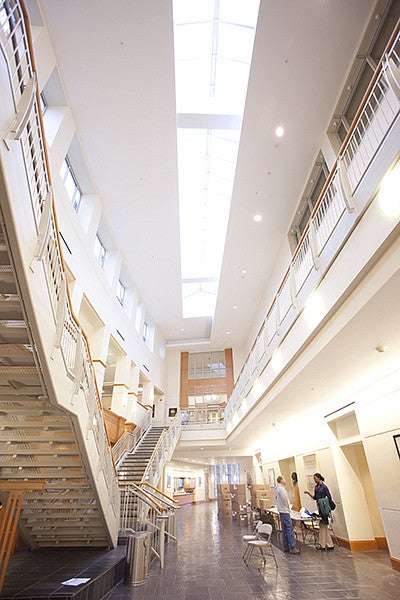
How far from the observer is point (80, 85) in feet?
28.6

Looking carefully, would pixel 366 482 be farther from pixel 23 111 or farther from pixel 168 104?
pixel 168 104

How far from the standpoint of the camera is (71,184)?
35.8 feet

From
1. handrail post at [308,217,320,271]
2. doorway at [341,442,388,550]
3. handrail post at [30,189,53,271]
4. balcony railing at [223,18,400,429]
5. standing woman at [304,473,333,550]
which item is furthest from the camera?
doorway at [341,442,388,550]

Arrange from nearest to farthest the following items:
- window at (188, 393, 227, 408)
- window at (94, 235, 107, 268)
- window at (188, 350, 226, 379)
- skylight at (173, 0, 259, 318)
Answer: skylight at (173, 0, 259, 318), window at (94, 235, 107, 268), window at (188, 393, 227, 408), window at (188, 350, 226, 379)

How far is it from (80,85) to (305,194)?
7.47 m

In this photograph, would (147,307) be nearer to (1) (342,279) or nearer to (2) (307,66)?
(2) (307,66)

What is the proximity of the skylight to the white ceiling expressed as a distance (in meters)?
0.96

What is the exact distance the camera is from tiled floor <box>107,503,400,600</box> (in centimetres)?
470

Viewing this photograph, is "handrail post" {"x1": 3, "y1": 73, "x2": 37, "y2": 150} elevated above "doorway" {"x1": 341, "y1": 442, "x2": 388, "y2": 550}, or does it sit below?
above

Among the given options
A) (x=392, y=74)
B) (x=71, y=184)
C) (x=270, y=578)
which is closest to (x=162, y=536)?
(x=270, y=578)

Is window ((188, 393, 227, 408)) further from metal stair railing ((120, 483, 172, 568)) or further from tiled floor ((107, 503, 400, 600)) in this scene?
tiled floor ((107, 503, 400, 600))

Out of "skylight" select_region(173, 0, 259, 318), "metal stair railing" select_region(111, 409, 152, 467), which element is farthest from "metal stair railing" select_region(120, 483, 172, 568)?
"skylight" select_region(173, 0, 259, 318)

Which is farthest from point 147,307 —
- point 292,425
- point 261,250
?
point 292,425

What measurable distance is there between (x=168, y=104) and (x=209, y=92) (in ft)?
5.48
